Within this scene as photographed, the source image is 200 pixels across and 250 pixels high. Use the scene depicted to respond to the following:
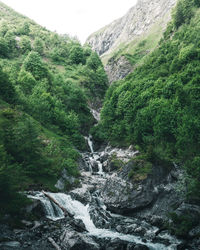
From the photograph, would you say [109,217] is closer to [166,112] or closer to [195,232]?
[195,232]

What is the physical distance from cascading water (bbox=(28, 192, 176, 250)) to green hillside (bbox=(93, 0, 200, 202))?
33.1 ft

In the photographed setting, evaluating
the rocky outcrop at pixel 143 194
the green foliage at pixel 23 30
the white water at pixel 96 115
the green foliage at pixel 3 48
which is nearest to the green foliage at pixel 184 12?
the white water at pixel 96 115

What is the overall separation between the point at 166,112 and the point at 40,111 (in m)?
36.9

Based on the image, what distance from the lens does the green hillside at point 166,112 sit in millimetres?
42094

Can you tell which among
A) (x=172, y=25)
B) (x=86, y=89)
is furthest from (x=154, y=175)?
(x=172, y=25)

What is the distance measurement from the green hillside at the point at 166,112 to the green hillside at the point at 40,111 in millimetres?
14504

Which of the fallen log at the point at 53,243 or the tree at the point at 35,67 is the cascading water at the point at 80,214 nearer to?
the fallen log at the point at 53,243

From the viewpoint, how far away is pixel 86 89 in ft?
372

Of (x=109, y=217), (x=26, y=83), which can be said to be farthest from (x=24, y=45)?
(x=109, y=217)

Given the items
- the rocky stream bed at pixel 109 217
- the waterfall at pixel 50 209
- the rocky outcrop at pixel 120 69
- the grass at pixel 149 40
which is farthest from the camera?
the grass at pixel 149 40

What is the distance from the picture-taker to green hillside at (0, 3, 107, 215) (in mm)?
34906

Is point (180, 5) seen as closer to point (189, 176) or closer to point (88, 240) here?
point (189, 176)

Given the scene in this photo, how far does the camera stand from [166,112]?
5081 cm

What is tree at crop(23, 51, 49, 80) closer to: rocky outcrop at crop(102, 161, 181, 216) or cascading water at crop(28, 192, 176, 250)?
cascading water at crop(28, 192, 176, 250)
